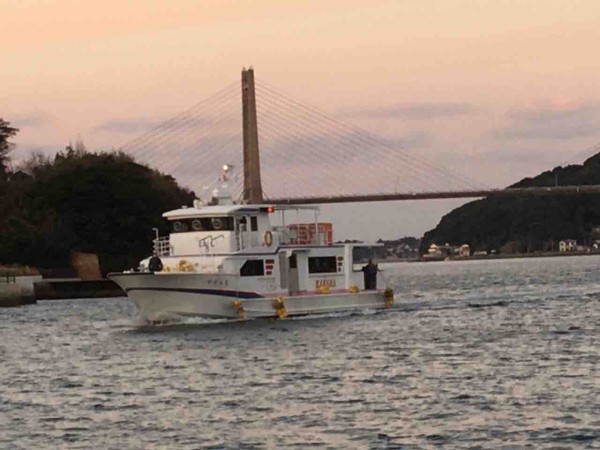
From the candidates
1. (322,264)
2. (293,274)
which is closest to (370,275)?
(322,264)

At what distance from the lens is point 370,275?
55.1 meters

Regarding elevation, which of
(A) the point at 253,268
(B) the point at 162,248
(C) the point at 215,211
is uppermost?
(C) the point at 215,211

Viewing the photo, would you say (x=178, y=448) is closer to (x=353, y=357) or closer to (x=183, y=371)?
(x=183, y=371)

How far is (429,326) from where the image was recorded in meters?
48.5

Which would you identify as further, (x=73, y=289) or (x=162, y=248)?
(x=73, y=289)

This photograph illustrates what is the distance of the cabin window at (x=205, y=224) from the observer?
49.2 m

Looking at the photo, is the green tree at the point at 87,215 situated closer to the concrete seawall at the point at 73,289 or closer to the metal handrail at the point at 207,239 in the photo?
the concrete seawall at the point at 73,289

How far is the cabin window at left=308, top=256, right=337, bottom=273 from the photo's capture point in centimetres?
5150

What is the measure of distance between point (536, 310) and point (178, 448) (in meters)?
34.8

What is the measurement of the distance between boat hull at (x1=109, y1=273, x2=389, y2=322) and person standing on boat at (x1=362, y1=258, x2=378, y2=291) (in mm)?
6561

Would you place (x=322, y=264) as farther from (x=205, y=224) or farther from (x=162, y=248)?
(x=162, y=248)

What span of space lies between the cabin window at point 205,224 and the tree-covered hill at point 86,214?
163ft

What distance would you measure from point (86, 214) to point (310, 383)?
238ft

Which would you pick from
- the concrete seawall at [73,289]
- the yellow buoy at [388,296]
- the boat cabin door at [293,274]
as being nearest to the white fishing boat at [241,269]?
the boat cabin door at [293,274]
